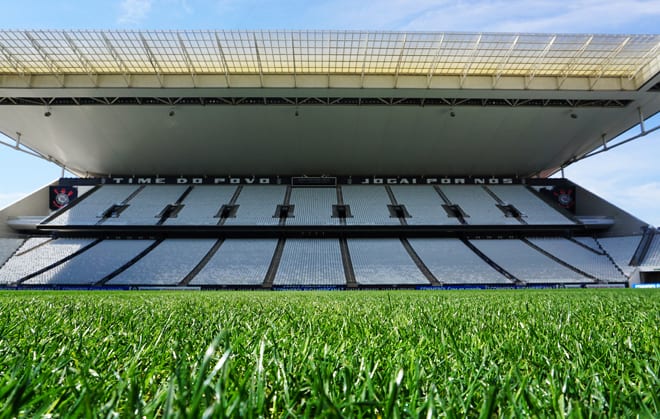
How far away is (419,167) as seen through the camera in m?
29.2

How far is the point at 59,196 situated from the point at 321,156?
21.7 meters

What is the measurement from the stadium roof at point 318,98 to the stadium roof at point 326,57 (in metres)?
0.08

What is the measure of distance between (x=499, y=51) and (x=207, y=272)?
20565 millimetres

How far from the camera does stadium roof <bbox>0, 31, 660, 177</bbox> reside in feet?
57.4

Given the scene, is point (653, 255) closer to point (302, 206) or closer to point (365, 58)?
point (365, 58)

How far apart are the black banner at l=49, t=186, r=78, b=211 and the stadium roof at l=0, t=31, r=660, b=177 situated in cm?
210

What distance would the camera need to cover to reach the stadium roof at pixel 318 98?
17.5m

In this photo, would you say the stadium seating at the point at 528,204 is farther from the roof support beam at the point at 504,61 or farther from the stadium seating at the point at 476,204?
the roof support beam at the point at 504,61

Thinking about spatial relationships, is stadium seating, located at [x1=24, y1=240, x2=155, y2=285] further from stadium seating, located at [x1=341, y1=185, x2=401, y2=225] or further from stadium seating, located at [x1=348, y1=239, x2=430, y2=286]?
stadium seating, located at [x1=341, y1=185, x2=401, y2=225]

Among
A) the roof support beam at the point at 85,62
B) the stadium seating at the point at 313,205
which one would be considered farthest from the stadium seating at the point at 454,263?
the roof support beam at the point at 85,62

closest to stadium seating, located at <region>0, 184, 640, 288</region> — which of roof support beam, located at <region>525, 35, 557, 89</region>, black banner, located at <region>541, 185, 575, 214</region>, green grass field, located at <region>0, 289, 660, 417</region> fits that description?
black banner, located at <region>541, 185, 575, 214</region>

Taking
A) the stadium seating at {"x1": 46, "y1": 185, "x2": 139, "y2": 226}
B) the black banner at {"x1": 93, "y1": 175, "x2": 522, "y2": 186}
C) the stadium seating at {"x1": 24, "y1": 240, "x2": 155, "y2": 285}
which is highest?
the black banner at {"x1": 93, "y1": 175, "x2": 522, "y2": 186}

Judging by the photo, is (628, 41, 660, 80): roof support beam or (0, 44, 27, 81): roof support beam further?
(628, 41, 660, 80): roof support beam

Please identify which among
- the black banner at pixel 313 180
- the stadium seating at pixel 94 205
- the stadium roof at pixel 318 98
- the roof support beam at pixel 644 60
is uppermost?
the roof support beam at pixel 644 60
